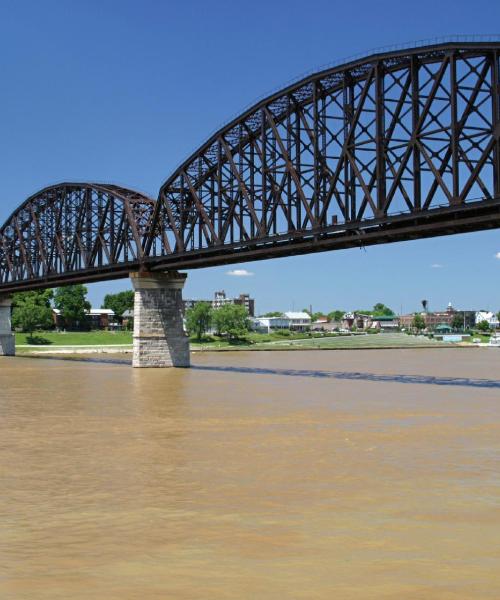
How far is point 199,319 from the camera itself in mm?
180375

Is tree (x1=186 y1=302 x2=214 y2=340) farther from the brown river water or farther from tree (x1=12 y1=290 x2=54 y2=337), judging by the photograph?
the brown river water

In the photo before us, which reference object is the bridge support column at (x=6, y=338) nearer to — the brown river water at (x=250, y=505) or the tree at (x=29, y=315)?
the tree at (x=29, y=315)

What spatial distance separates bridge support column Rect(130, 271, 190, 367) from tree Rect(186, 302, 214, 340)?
97032mm

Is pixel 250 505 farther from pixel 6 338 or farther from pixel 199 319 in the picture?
pixel 199 319

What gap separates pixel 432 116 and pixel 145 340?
1437 inches

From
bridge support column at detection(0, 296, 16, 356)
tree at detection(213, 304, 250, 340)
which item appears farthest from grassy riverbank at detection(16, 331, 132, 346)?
bridge support column at detection(0, 296, 16, 356)

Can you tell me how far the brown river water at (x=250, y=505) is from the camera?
13156mm

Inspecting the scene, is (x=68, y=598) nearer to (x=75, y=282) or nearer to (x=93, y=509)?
(x=93, y=509)

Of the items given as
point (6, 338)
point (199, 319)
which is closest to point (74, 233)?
point (6, 338)

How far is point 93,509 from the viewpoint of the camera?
17.8 meters

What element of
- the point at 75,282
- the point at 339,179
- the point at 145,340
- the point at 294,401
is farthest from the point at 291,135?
the point at 75,282

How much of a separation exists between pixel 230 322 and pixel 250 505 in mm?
164085

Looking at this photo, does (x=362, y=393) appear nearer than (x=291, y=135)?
Yes

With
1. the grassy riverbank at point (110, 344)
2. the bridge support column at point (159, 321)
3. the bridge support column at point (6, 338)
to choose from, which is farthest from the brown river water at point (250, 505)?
the grassy riverbank at point (110, 344)
